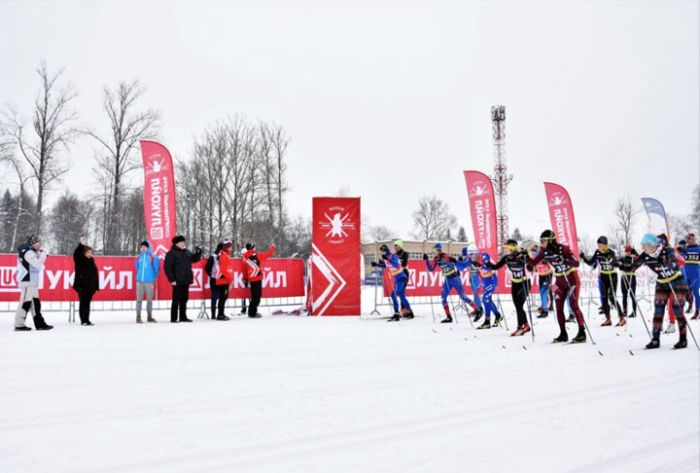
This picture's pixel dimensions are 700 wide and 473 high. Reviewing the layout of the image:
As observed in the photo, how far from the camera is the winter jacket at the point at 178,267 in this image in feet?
39.2

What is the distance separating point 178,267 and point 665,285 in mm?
10344

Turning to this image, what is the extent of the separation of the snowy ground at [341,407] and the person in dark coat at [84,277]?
2.44 m

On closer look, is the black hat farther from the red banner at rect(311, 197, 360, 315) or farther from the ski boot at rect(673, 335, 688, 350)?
the red banner at rect(311, 197, 360, 315)

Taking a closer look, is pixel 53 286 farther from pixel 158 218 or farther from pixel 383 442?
pixel 383 442

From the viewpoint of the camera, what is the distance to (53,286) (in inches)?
475

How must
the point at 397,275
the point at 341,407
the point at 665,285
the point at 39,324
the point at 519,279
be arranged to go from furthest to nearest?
the point at 397,275, the point at 519,279, the point at 39,324, the point at 665,285, the point at 341,407

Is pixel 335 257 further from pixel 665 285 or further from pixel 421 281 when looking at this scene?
pixel 665 285

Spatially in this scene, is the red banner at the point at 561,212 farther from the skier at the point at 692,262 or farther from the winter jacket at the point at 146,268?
the winter jacket at the point at 146,268

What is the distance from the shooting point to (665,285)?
27.9ft

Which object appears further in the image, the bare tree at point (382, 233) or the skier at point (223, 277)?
the bare tree at point (382, 233)

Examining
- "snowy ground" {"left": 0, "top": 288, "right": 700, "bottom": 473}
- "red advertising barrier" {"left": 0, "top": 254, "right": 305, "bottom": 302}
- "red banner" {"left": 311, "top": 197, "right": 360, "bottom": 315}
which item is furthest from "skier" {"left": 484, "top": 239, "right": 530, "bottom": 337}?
"red advertising barrier" {"left": 0, "top": 254, "right": 305, "bottom": 302}

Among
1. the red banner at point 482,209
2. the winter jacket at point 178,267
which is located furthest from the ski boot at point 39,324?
the red banner at point 482,209

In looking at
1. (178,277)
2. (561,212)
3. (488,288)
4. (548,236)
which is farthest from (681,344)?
(561,212)

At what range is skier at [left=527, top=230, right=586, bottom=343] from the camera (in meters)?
8.91
